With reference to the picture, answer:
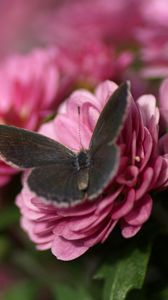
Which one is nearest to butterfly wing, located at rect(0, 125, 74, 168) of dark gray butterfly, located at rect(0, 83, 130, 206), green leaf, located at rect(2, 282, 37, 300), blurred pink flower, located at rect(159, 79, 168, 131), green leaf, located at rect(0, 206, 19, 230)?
dark gray butterfly, located at rect(0, 83, 130, 206)

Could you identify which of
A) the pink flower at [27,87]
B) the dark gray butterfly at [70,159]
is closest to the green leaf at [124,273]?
the dark gray butterfly at [70,159]

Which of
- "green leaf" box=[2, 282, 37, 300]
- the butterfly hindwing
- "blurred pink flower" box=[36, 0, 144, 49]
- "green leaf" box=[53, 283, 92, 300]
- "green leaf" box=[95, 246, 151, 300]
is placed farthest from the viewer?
"blurred pink flower" box=[36, 0, 144, 49]

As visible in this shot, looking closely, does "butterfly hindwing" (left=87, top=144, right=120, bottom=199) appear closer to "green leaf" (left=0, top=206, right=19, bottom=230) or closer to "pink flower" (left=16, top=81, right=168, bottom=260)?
"pink flower" (left=16, top=81, right=168, bottom=260)

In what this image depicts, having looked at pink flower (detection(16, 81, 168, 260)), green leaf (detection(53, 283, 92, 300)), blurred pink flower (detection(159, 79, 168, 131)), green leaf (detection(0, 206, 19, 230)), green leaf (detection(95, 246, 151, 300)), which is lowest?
green leaf (detection(53, 283, 92, 300))

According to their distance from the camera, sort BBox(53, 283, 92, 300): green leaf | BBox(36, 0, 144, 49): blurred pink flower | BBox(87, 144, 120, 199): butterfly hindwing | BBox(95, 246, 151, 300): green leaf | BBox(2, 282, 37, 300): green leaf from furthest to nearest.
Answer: BBox(36, 0, 144, 49): blurred pink flower < BBox(2, 282, 37, 300): green leaf < BBox(53, 283, 92, 300): green leaf < BBox(95, 246, 151, 300): green leaf < BBox(87, 144, 120, 199): butterfly hindwing

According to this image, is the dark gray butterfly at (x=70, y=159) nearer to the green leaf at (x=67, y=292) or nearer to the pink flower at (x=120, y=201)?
the pink flower at (x=120, y=201)

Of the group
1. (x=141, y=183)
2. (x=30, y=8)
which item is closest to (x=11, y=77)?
(x=141, y=183)

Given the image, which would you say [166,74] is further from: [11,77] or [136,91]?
[11,77]

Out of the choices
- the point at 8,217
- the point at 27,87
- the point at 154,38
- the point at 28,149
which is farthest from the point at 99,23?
the point at 28,149
